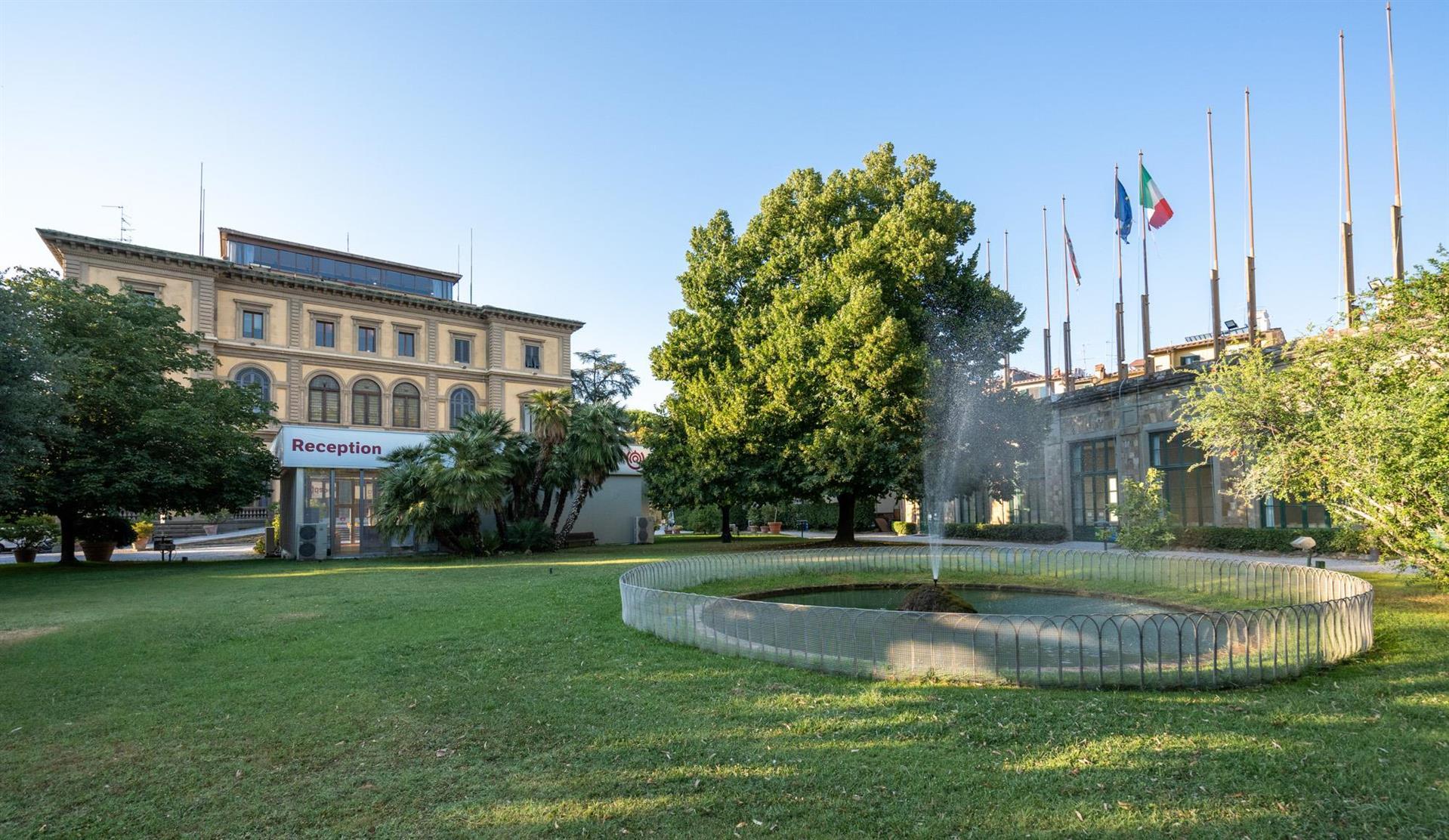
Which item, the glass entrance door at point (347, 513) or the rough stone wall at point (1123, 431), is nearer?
the rough stone wall at point (1123, 431)

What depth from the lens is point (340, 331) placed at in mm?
55094

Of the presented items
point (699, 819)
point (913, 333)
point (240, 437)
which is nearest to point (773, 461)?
point (913, 333)

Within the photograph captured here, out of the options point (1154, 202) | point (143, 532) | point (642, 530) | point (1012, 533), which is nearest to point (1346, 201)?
point (1154, 202)

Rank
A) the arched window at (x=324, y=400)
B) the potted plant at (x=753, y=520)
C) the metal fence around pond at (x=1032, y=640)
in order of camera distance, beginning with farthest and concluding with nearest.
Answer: the arched window at (x=324, y=400)
the potted plant at (x=753, y=520)
the metal fence around pond at (x=1032, y=640)

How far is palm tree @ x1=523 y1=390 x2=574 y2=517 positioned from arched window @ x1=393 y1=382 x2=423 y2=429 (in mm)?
28872

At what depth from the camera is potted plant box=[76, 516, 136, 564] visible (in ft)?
93.1

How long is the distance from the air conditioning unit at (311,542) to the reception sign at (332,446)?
2.39m

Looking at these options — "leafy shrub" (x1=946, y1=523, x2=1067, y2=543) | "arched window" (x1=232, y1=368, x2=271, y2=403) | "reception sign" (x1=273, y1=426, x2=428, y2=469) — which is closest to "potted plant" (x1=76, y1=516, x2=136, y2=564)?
"reception sign" (x1=273, y1=426, x2=428, y2=469)

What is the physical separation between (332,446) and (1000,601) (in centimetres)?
2554

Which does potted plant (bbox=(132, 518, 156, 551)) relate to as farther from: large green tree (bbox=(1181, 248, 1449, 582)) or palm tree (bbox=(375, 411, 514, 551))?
large green tree (bbox=(1181, 248, 1449, 582))

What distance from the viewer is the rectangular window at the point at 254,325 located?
51.1 meters

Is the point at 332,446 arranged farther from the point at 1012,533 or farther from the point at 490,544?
the point at 1012,533

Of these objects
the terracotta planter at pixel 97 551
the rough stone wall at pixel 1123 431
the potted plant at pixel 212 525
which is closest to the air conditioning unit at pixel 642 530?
the rough stone wall at pixel 1123 431

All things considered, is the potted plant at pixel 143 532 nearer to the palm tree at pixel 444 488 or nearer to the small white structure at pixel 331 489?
the small white structure at pixel 331 489
